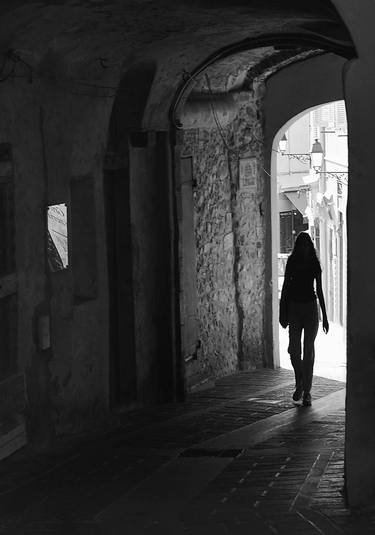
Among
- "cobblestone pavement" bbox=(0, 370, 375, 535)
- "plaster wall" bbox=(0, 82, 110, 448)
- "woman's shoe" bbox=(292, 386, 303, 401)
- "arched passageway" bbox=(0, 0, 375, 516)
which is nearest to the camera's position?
"cobblestone pavement" bbox=(0, 370, 375, 535)

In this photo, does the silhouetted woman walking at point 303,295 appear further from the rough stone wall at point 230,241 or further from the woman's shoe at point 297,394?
the rough stone wall at point 230,241

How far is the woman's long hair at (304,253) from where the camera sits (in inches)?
365

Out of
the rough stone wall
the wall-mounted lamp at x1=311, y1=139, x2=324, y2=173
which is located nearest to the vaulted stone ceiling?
the rough stone wall

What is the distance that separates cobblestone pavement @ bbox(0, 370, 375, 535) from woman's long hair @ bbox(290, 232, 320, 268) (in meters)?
1.20

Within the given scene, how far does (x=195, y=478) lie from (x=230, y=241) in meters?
5.58

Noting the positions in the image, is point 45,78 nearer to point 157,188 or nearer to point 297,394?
point 157,188

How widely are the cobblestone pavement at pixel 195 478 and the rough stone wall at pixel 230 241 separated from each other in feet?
6.91

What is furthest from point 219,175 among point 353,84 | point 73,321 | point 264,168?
point 353,84

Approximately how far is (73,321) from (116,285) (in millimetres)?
1215

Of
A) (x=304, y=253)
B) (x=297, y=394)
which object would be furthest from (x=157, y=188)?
(x=297, y=394)

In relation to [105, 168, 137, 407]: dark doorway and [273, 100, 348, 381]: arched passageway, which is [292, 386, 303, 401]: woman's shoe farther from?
[273, 100, 348, 381]: arched passageway

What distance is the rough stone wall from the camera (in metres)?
11.5

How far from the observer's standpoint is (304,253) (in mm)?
9312

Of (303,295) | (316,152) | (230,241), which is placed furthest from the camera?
(316,152)
